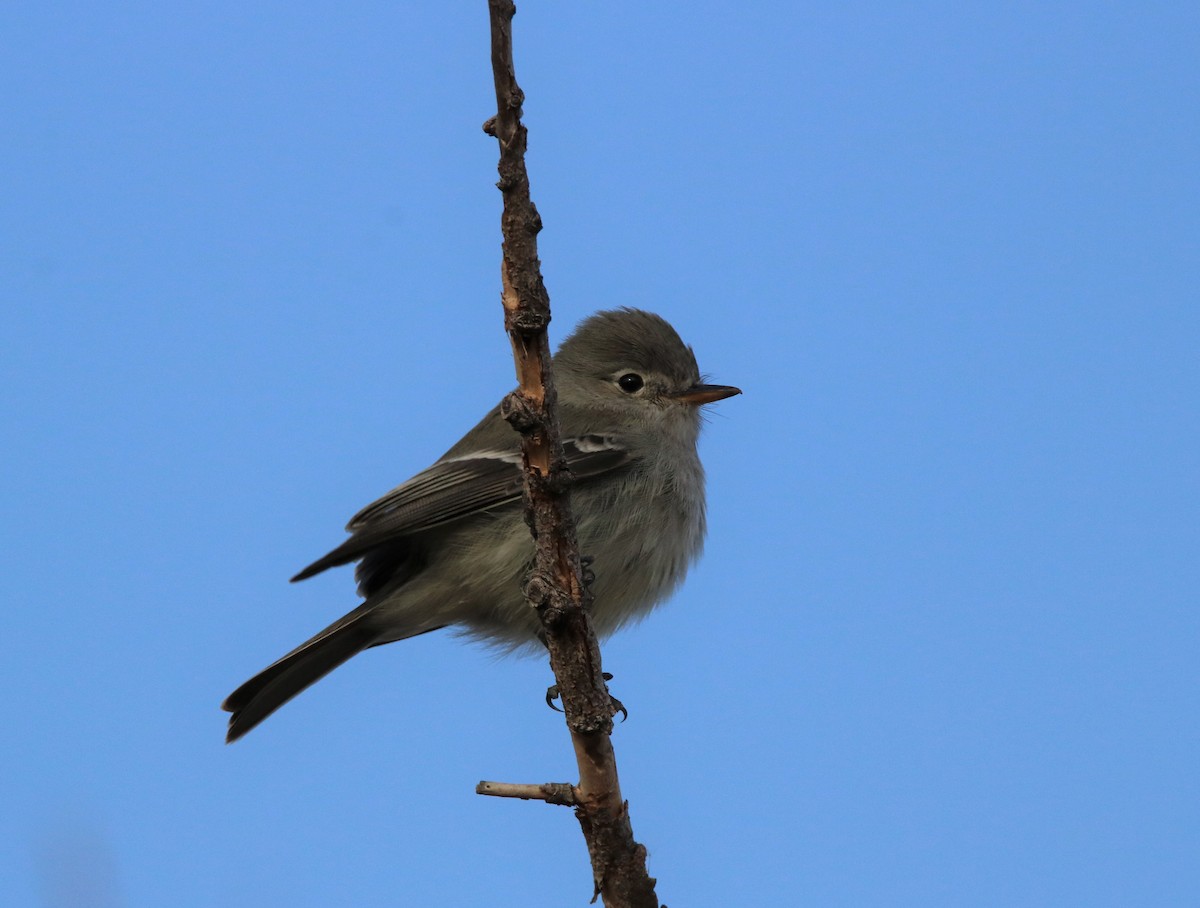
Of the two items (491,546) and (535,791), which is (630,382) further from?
(535,791)

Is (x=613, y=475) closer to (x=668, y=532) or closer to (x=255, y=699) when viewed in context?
(x=668, y=532)

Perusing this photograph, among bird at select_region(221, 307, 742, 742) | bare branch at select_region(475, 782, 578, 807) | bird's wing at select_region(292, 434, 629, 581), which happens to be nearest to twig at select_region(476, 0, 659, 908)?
bare branch at select_region(475, 782, 578, 807)

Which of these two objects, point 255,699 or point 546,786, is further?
point 255,699

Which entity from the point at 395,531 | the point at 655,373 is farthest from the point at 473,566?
the point at 655,373

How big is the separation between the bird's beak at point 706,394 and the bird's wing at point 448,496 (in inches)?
36.3

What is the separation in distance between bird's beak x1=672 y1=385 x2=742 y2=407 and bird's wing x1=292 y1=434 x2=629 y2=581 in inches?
36.3

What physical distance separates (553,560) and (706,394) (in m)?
3.40

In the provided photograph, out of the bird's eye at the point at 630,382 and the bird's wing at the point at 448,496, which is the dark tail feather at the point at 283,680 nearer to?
the bird's wing at the point at 448,496

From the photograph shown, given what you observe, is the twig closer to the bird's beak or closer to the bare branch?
the bare branch

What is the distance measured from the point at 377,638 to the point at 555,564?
113 inches

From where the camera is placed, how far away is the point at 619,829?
4348mm

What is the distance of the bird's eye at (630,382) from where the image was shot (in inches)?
299

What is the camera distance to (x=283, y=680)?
646 centimetres

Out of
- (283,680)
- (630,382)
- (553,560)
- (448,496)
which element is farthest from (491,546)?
(553,560)
